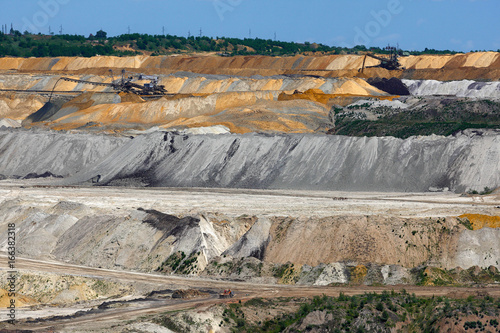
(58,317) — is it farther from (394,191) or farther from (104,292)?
(394,191)

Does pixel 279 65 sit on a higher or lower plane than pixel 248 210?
higher

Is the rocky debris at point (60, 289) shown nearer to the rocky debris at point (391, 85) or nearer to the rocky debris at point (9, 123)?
the rocky debris at point (9, 123)

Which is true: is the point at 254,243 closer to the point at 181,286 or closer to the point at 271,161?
the point at 181,286

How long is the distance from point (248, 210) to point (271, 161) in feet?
45.8

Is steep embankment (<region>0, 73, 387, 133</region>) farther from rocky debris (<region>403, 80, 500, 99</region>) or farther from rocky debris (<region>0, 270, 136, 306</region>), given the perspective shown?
rocky debris (<region>0, 270, 136, 306</region>)

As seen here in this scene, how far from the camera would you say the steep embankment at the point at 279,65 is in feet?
378

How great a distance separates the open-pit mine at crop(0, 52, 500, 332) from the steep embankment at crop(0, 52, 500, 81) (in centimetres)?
1612

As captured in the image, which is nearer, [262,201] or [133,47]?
[262,201]

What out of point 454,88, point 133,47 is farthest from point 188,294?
point 133,47

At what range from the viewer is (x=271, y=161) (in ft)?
190

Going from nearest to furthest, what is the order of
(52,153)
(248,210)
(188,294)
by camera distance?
1. (188,294)
2. (248,210)
3. (52,153)

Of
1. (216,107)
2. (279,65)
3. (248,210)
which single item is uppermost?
(279,65)

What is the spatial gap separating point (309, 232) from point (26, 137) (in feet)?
142

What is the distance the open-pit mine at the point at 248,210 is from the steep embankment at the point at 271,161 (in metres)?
0.15
